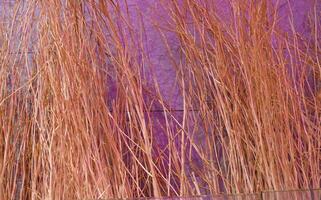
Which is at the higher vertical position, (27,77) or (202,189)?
(27,77)

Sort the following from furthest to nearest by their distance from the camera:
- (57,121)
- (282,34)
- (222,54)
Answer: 1. (282,34)
2. (222,54)
3. (57,121)

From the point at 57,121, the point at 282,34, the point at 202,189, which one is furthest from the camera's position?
the point at 282,34

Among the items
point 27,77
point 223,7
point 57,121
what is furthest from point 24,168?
point 223,7

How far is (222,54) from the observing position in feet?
4.84

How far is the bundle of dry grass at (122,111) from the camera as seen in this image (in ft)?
4.32

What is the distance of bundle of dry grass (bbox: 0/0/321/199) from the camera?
132 centimetres

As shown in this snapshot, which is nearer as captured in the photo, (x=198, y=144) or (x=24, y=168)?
(x=24, y=168)

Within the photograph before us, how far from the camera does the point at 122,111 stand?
1.47 metres

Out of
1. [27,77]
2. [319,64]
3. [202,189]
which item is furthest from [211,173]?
[27,77]

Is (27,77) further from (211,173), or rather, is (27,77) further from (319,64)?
(319,64)

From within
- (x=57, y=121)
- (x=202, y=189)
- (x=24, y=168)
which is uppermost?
(x=57, y=121)

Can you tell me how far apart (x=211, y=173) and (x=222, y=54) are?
1.06 feet

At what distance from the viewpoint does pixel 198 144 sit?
5.41 feet

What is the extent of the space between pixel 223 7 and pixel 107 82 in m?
0.42
